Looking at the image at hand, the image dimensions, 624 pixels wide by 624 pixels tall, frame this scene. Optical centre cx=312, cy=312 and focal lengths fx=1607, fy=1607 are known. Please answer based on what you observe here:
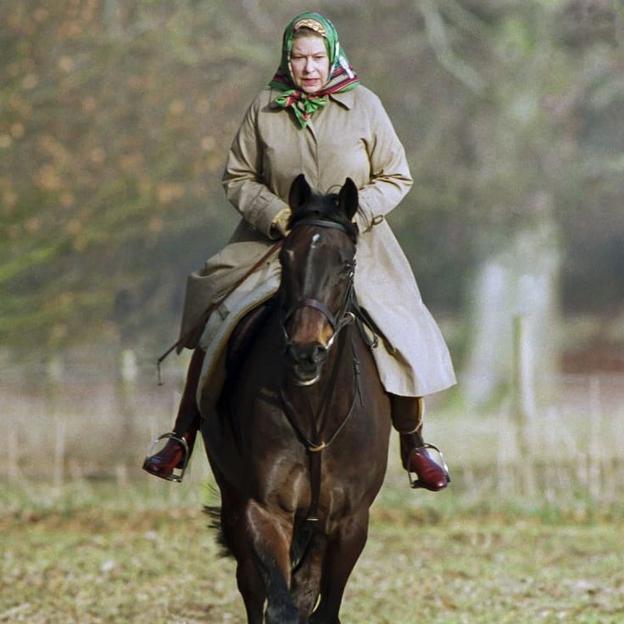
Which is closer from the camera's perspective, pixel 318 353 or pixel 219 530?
pixel 318 353

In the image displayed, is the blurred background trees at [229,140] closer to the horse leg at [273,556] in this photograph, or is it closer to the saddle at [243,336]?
the saddle at [243,336]

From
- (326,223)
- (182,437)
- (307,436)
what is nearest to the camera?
(326,223)

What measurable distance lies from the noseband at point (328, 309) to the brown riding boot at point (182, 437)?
129 cm

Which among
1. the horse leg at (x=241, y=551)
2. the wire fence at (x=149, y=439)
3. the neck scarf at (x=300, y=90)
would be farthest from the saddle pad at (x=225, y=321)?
the wire fence at (x=149, y=439)

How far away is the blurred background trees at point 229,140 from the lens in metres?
15.7

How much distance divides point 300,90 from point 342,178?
46 centimetres

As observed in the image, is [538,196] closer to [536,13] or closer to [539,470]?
[536,13]

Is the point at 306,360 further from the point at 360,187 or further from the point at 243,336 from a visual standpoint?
the point at 360,187

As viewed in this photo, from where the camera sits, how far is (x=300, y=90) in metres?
7.42

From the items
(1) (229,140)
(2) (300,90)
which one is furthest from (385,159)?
(1) (229,140)

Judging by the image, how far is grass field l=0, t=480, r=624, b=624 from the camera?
384 inches

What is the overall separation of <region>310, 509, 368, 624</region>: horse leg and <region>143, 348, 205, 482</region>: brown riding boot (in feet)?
3.46

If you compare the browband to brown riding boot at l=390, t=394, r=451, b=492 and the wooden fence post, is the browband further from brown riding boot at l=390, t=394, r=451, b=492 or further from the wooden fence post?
the wooden fence post

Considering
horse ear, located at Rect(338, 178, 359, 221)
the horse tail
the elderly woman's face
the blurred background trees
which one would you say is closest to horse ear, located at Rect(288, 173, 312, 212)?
horse ear, located at Rect(338, 178, 359, 221)
